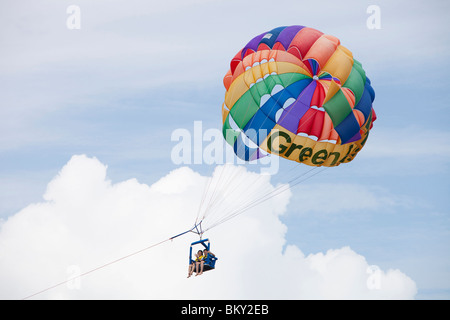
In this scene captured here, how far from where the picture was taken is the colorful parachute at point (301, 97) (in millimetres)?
27438

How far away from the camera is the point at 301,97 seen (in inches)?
1102

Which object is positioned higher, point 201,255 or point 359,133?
point 359,133

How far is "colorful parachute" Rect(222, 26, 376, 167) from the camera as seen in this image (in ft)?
90.0
